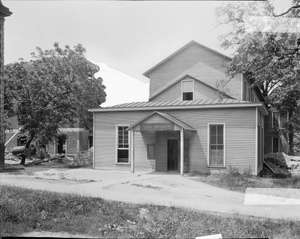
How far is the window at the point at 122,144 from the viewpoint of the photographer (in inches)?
420

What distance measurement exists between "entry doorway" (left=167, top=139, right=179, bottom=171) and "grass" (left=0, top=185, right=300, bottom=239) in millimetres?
6350

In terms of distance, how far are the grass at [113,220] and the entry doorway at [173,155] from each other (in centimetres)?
635

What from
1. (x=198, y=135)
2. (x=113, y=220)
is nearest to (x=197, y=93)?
(x=198, y=135)

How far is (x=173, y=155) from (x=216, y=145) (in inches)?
62.6

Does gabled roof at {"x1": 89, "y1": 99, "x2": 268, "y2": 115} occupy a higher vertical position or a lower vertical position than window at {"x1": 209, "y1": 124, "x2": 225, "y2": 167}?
higher

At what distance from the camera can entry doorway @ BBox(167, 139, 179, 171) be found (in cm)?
1064

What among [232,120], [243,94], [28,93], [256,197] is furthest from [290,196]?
[232,120]

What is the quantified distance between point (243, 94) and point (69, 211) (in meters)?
4.94

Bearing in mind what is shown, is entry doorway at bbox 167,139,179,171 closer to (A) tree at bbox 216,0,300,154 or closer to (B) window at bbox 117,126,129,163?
(B) window at bbox 117,126,129,163

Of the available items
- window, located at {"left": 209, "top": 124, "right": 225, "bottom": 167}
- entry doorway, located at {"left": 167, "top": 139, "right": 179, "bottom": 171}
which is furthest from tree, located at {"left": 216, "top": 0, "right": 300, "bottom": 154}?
entry doorway, located at {"left": 167, "top": 139, "right": 179, "bottom": 171}

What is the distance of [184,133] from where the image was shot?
10.8 metres

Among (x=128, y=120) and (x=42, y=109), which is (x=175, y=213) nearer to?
(x=42, y=109)

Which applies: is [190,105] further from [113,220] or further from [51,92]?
[113,220]

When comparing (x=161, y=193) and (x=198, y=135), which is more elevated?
(x=198, y=135)
